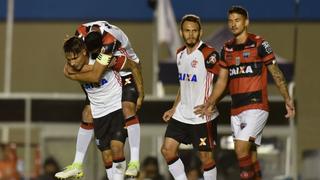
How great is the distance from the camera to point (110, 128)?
14.1 metres

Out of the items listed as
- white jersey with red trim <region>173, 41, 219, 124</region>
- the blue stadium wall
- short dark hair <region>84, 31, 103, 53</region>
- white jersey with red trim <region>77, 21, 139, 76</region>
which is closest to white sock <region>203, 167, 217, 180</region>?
white jersey with red trim <region>173, 41, 219, 124</region>

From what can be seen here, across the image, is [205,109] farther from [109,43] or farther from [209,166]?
[109,43]

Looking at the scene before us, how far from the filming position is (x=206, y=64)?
45.6 ft

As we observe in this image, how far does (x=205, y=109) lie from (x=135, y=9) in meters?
13.4

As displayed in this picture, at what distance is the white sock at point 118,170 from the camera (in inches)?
542

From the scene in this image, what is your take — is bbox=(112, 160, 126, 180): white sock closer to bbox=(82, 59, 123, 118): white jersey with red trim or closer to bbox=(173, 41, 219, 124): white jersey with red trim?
bbox=(82, 59, 123, 118): white jersey with red trim

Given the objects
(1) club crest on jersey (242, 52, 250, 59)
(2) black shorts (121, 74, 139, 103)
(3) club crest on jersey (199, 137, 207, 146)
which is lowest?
(3) club crest on jersey (199, 137, 207, 146)

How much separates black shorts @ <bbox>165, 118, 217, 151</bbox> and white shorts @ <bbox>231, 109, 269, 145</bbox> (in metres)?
0.33

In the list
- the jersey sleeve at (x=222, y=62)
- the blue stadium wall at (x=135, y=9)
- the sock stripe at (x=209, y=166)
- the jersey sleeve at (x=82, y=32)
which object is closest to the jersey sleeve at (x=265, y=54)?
the jersey sleeve at (x=222, y=62)

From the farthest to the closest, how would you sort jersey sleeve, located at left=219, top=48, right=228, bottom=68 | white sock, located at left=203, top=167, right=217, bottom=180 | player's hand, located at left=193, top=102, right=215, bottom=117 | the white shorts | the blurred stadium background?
the blurred stadium background
white sock, located at left=203, top=167, right=217, bottom=180
player's hand, located at left=193, top=102, right=215, bottom=117
jersey sleeve, located at left=219, top=48, right=228, bottom=68
the white shorts

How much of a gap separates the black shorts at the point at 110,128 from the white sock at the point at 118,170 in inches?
11.4

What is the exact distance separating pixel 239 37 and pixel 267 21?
1277cm

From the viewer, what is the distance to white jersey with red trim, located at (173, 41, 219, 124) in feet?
45.6

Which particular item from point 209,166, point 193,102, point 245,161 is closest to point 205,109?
point 193,102
